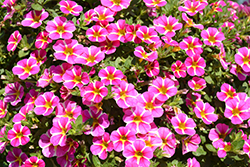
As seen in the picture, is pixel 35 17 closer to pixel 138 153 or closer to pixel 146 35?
pixel 146 35

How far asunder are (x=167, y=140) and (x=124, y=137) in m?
0.36

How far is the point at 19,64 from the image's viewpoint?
2.12 meters

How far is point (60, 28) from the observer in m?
2.10

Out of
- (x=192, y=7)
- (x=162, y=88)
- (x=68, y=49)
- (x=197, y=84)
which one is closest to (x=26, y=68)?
(x=68, y=49)

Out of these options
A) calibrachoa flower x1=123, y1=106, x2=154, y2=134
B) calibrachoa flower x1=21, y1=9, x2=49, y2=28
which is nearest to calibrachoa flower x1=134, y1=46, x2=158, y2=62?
calibrachoa flower x1=123, y1=106, x2=154, y2=134

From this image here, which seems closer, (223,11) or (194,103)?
(194,103)

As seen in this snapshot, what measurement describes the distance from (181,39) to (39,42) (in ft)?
4.34

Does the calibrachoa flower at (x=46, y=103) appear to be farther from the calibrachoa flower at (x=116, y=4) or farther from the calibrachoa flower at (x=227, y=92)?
the calibrachoa flower at (x=227, y=92)

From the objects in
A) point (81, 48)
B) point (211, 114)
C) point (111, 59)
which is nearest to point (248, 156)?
point (211, 114)

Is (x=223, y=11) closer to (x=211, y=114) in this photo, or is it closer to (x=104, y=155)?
(x=211, y=114)

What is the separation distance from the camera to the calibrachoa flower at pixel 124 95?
1.84 metres

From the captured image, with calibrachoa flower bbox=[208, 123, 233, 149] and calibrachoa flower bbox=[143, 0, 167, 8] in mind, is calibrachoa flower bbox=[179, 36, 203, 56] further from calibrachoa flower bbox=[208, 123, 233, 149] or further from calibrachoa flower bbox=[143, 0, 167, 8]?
calibrachoa flower bbox=[208, 123, 233, 149]

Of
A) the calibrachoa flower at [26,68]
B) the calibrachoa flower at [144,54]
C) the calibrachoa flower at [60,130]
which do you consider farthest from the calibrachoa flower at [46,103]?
the calibrachoa flower at [144,54]

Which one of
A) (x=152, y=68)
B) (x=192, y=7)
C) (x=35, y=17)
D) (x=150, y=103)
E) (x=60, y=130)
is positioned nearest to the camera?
(x=60, y=130)
